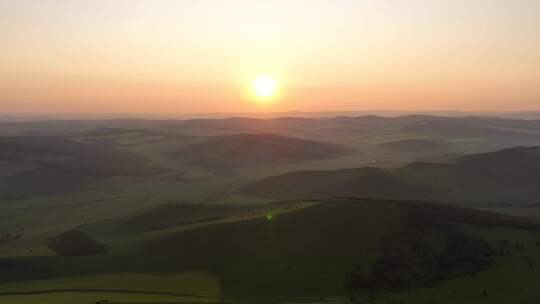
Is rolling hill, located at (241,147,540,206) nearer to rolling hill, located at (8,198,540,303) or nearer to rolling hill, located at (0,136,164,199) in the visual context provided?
rolling hill, located at (8,198,540,303)

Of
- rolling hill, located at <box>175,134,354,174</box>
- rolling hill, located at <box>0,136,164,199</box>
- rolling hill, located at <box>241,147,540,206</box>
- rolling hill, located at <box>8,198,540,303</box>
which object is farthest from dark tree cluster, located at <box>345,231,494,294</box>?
rolling hill, located at <box>175,134,354,174</box>

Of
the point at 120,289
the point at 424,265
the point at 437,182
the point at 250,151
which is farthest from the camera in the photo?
the point at 250,151

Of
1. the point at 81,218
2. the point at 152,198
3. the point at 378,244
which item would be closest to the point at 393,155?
the point at 152,198

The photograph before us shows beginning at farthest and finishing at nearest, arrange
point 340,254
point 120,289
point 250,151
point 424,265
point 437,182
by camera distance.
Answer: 1. point 250,151
2. point 437,182
3. point 340,254
4. point 424,265
5. point 120,289

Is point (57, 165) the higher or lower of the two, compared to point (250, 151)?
lower

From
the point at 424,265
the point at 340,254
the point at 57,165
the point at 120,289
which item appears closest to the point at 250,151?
the point at 57,165

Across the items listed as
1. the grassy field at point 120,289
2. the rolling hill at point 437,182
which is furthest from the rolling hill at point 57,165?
the grassy field at point 120,289

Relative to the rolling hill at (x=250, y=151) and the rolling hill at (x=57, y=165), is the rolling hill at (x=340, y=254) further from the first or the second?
the rolling hill at (x=250, y=151)

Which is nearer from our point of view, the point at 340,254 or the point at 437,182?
the point at 340,254

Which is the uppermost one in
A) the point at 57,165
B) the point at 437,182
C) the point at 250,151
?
the point at 250,151

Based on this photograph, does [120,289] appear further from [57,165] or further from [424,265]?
[57,165]

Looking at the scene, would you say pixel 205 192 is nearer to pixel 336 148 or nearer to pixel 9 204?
pixel 9 204
